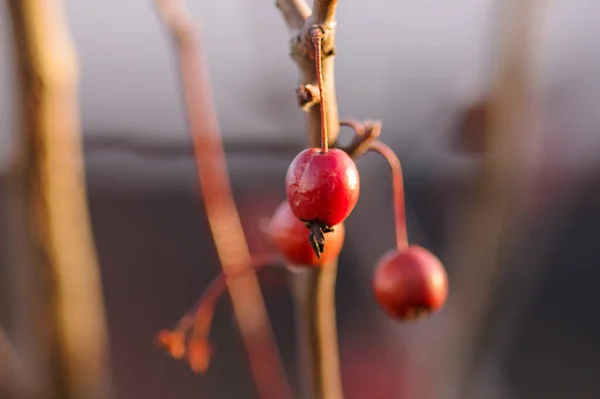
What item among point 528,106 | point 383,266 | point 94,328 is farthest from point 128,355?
point 383,266

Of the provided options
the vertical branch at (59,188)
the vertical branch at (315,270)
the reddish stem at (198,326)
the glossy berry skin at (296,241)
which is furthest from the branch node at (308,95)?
the vertical branch at (59,188)

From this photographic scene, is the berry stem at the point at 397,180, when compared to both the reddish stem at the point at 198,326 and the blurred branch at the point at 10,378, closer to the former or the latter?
the reddish stem at the point at 198,326

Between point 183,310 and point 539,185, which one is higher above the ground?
point 539,185

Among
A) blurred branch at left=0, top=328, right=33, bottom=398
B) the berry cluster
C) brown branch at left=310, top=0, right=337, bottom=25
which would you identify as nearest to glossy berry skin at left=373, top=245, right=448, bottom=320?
the berry cluster

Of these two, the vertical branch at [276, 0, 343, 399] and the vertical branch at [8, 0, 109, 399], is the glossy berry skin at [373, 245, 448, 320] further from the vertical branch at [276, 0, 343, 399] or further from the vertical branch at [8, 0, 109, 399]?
the vertical branch at [8, 0, 109, 399]

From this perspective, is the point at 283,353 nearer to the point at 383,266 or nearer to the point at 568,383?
the point at 568,383

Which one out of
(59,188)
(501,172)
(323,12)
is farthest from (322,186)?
(501,172)
